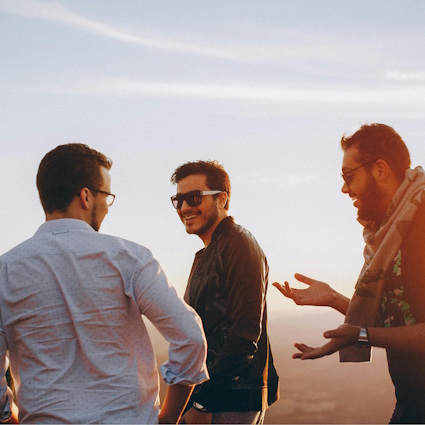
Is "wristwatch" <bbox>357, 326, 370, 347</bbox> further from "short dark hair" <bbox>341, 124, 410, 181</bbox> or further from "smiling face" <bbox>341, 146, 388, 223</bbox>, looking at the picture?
"short dark hair" <bbox>341, 124, 410, 181</bbox>

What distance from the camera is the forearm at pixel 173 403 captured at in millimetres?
2844

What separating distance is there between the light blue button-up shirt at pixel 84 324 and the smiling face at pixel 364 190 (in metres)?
1.80

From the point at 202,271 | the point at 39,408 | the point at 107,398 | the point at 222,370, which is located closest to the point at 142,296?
the point at 107,398

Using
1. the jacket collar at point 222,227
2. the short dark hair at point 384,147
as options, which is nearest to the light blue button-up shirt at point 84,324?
the short dark hair at point 384,147

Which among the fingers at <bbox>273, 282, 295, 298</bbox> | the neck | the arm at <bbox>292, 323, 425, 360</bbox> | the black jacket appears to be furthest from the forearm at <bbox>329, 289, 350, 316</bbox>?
the neck

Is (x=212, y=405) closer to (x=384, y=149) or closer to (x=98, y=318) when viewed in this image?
(x=98, y=318)

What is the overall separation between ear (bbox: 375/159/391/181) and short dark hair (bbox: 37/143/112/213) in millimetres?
1929

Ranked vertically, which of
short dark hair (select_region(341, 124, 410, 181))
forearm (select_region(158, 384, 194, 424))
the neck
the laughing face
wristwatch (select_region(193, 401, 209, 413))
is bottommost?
wristwatch (select_region(193, 401, 209, 413))

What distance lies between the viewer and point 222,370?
4.10 m

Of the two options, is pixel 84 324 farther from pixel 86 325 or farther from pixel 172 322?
pixel 172 322

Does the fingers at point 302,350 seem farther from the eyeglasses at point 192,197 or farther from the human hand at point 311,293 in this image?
the eyeglasses at point 192,197

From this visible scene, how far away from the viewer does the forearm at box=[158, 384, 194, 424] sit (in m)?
2.84

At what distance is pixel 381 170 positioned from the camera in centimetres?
393

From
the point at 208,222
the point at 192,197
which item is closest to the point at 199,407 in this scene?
the point at 208,222
